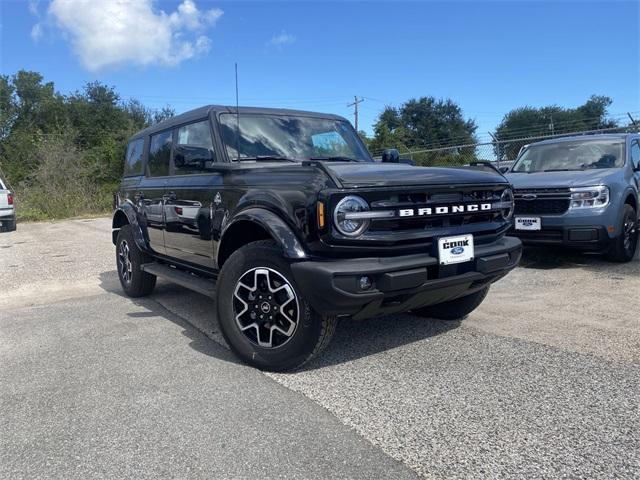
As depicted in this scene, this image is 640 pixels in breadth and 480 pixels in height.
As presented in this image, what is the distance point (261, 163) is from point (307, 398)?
1.92 metres

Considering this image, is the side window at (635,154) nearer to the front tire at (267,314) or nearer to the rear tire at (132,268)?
the front tire at (267,314)

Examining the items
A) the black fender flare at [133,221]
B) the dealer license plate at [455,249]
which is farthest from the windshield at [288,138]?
the black fender flare at [133,221]

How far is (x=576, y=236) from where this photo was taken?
6.31m

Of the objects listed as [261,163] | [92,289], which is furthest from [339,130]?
[92,289]

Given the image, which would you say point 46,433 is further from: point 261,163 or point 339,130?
point 339,130

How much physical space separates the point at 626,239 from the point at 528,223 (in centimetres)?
137

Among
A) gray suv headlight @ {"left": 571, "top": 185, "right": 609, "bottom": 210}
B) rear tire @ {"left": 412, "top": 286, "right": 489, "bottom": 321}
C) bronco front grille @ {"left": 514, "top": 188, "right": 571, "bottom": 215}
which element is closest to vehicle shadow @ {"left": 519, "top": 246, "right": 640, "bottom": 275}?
bronco front grille @ {"left": 514, "top": 188, "right": 571, "bottom": 215}

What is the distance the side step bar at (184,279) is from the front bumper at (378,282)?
47.0 inches

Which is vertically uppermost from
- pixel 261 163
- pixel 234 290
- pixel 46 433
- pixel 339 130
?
pixel 339 130

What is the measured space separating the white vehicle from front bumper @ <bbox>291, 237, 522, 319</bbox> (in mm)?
15898

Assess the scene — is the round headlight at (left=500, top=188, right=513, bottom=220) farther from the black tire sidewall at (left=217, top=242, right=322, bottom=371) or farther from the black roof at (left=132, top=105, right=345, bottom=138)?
the black roof at (left=132, top=105, right=345, bottom=138)

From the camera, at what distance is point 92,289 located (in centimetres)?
679

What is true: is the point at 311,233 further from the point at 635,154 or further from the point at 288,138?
the point at 635,154

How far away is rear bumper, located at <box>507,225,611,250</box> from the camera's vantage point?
20.6 ft
